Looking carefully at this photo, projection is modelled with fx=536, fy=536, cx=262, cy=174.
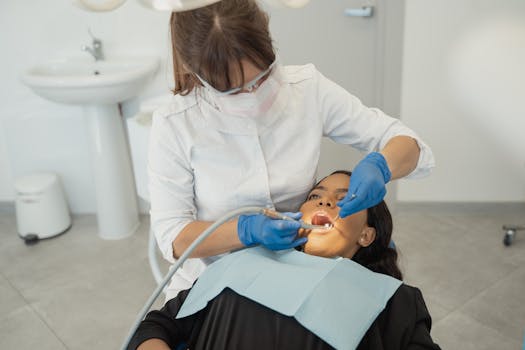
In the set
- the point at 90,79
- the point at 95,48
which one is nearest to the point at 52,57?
the point at 95,48

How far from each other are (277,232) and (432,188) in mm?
1896

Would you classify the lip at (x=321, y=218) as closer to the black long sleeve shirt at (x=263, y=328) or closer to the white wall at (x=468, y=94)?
the black long sleeve shirt at (x=263, y=328)

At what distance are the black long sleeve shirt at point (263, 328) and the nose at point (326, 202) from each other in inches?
10.4

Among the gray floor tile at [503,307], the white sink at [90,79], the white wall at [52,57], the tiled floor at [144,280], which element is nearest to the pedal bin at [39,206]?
the tiled floor at [144,280]

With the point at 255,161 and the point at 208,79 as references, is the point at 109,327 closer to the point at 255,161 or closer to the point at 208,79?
the point at 255,161

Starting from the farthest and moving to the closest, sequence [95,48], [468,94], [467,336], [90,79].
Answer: [95,48] → [468,94] → [90,79] → [467,336]

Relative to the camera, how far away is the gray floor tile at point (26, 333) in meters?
2.08

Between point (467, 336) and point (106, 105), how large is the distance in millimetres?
1907

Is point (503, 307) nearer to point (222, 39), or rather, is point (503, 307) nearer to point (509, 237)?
point (509, 237)

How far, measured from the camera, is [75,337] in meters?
2.11

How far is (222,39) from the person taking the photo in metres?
1.02

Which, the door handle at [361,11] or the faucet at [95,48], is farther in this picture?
the faucet at [95,48]

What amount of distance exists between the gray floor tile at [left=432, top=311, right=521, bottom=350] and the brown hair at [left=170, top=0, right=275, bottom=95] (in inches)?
53.4

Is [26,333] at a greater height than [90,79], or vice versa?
[90,79]
